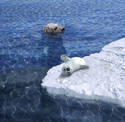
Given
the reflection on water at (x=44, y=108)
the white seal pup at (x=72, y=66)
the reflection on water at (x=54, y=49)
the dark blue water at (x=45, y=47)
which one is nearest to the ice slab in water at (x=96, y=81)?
the white seal pup at (x=72, y=66)

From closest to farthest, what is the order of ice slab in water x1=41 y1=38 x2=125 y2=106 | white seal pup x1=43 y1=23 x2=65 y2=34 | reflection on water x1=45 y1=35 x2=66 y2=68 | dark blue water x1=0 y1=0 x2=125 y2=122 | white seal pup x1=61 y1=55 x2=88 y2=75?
dark blue water x1=0 y1=0 x2=125 y2=122 < ice slab in water x1=41 y1=38 x2=125 y2=106 < white seal pup x1=61 y1=55 x2=88 y2=75 < reflection on water x1=45 y1=35 x2=66 y2=68 < white seal pup x1=43 y1=23 x2=65 y2=34

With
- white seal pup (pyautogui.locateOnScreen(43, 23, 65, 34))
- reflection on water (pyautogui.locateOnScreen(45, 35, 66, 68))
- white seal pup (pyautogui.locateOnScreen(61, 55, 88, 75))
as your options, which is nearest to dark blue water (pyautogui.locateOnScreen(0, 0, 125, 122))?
reflection on water (pyautogui.locateOnScreen(45, 35, 66, 68))

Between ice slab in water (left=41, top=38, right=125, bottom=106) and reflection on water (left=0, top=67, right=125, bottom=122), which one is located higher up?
ice slab in water (left=41, top=38, right=125, bottom=106)

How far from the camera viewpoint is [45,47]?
26.7 meters

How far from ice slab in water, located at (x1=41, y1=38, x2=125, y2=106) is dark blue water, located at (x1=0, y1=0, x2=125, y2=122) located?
707 millimetres

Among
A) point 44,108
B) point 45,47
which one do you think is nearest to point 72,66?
point 44,108

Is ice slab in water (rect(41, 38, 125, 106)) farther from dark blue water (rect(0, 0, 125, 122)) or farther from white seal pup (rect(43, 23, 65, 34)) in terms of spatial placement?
white seal pup (rect(43, 23, 65, 34))

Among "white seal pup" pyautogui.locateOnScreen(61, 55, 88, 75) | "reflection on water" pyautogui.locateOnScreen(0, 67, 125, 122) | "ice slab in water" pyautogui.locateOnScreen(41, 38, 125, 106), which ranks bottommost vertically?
"reflection on water" pyautogui.locateOnScreen(0, 67, 125, 122)

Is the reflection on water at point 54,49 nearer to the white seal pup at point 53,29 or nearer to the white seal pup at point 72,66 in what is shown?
the white seal pup at point 53,29

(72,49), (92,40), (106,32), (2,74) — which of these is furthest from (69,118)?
(106,32)

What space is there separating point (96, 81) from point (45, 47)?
10.8m

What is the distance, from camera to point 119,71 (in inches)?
723

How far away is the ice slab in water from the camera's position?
16.2 meters

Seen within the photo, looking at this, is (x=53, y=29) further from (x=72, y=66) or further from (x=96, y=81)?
(x=96, y=81)
